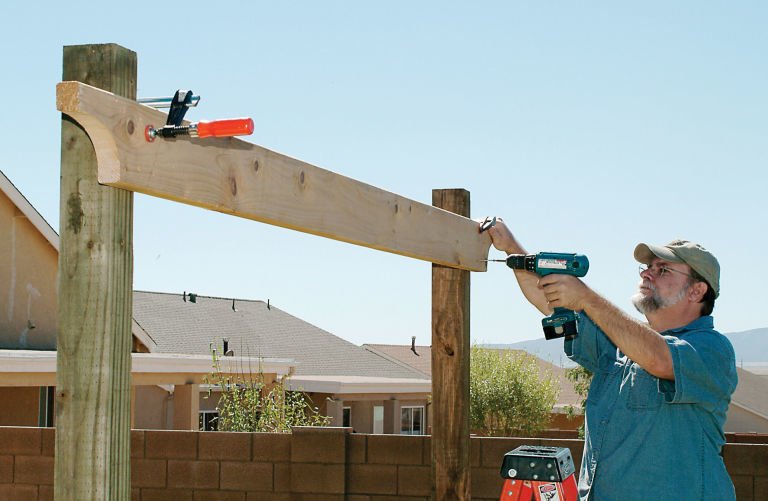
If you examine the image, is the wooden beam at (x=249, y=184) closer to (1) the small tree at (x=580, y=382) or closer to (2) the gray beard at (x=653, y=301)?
(2) the gray beard at (x=653, y=301)

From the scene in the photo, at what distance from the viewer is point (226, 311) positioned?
22.8 metres

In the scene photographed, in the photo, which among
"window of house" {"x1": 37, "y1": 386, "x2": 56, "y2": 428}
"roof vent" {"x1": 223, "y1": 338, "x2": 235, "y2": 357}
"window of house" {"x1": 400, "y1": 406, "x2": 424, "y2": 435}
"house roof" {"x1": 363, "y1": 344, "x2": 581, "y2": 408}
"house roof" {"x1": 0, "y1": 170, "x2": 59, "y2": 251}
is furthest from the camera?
"house roof" {"x1": 363, "y1": 344, "x2": 581, "y2": 408}

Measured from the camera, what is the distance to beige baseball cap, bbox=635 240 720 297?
11.8 feet

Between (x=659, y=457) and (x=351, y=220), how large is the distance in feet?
4.64

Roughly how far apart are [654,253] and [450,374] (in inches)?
61.2

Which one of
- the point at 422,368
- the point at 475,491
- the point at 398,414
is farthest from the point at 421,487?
the point at 422,368

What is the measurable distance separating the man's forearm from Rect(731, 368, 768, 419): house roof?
901 inches

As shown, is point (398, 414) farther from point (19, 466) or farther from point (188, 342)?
point (19, 466)

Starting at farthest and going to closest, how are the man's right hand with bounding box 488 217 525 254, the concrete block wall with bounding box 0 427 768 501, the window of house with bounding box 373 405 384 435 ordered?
the window of house with bounding box 373 405 384 435 → the concrete block wall with bounding box 0 427 768 501 → the man's right hand with bounding box 488 217 525 254

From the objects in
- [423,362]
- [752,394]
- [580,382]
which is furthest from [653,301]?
[752,394]

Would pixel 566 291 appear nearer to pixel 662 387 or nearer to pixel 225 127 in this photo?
pixel 662 387

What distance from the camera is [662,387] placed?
3463mm

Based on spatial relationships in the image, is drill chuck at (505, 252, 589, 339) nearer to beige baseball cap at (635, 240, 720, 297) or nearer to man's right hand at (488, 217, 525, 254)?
beige baseball cap at (635, 240, 720, 297)

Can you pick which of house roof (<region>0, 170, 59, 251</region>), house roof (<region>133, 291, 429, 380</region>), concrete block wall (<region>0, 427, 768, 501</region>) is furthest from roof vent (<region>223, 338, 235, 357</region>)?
concrete block wall (<region>0, 427, 768, 501</region>)
